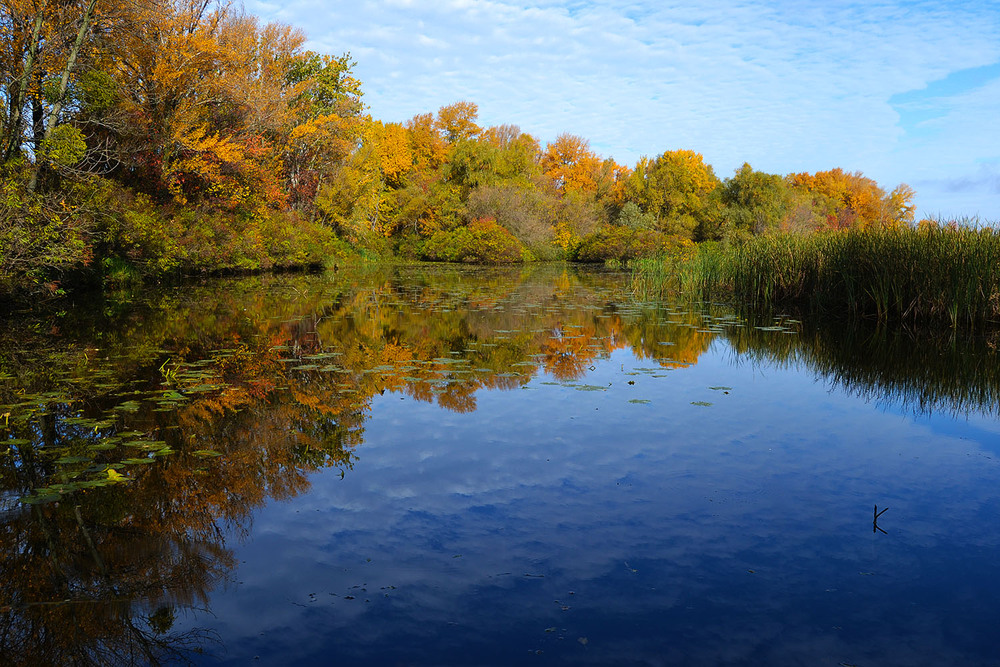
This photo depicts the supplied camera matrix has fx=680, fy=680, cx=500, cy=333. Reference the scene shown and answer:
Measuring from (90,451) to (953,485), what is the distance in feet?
17.1

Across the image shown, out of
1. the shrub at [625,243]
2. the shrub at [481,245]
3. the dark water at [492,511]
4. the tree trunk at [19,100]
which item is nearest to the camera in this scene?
the dark water at [492,511]

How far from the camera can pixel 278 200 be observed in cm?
2417

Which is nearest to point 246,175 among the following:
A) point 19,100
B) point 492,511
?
point 19,100

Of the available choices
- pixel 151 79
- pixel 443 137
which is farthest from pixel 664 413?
pixel 443 137

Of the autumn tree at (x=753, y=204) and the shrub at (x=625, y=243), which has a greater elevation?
the autumn tree at (x=753, y=204)

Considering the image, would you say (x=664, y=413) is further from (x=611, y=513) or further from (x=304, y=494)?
(x=304, y=494)

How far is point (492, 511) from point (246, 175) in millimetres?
20313

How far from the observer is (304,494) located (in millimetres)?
3725

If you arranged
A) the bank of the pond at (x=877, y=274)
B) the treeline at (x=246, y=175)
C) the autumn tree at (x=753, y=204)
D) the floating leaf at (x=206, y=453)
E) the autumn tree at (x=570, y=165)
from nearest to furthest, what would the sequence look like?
1. the floating leaf at (x=206, y=453)
2. the bank of the pond at (x=877, y=274)
3. the treeline at (x=246, y=175)
4. the autumn tree at (x=753, y=204)
5. the autumn tree at (x=570, y=165)

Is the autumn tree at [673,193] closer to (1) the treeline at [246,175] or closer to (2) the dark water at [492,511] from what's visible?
(1) the treeline at [246,175]

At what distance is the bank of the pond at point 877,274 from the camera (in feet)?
32.5

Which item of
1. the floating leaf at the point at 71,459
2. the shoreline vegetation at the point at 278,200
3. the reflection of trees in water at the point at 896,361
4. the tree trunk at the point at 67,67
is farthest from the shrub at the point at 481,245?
the floating leaf at the point at 71,459

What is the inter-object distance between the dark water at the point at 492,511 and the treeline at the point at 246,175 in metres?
6.85

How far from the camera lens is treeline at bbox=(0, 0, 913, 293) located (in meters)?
A: 13.4
